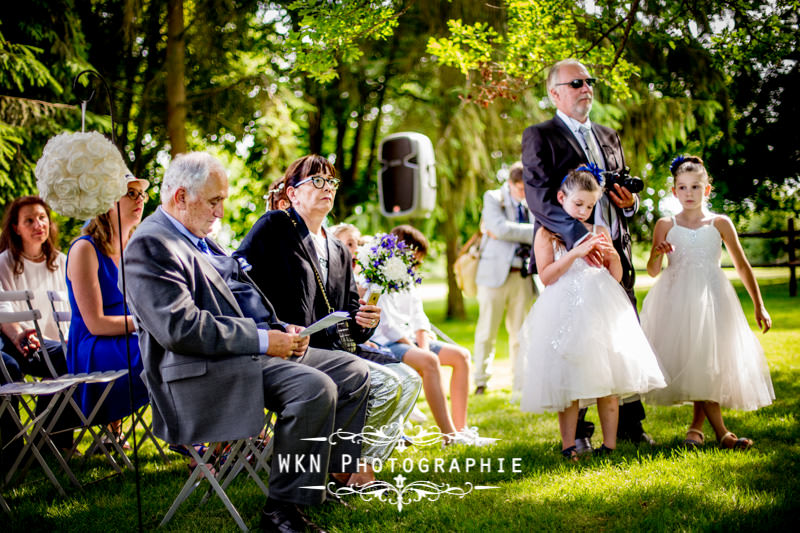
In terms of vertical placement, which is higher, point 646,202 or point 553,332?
point 646,202

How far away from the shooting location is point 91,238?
3934 millimetres

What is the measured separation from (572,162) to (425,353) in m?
1.54

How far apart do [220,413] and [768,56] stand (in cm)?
397

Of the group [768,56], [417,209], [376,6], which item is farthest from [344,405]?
[417,209]

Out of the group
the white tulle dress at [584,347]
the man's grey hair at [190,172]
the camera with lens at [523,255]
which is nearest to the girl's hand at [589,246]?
the white tulle dress at [584,347]

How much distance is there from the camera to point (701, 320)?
3938mm

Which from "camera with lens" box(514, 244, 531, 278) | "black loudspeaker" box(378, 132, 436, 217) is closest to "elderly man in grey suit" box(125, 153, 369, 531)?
"camera with lens" box(514, 244, 531, 278)

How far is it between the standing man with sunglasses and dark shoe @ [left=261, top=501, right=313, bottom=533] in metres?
1.84

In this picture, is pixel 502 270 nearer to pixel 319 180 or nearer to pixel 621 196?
pixel 621 196

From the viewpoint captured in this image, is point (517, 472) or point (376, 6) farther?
point (376, 6)

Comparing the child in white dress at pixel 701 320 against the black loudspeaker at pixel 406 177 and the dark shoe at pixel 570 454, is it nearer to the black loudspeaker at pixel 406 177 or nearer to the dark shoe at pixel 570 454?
the dark shoe at pixel 570 454

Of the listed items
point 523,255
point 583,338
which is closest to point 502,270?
point 523,255

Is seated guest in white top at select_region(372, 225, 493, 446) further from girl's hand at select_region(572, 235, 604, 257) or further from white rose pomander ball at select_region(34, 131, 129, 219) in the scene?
white rose pomander ball at select_region(34, 131, 129, 219)

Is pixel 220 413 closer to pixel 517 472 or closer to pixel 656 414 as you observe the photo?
pixel 517 472
